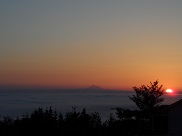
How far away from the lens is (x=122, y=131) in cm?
3095

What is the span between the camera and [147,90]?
1774 inches

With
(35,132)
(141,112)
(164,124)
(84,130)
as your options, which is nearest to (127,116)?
(141,112)

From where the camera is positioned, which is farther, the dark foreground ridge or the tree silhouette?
the tree silhouette

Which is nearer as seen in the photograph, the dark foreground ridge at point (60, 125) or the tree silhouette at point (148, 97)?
the dark foreground ridge at point (60, 125)

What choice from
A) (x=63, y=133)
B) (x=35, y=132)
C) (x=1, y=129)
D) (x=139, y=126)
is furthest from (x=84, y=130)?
(x=139, y=126)

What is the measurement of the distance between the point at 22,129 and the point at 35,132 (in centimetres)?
81

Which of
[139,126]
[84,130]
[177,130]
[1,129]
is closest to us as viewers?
[1,129]

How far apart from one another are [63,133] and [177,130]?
8162 mm

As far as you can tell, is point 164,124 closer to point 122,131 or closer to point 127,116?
point 127,116

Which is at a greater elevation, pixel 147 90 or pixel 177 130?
pixel 147 90

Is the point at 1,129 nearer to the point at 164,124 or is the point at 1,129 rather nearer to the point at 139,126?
the point at 139,126

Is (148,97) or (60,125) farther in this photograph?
(148,97)

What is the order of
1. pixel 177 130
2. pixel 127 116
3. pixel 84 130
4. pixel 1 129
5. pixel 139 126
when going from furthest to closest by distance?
1. pixel 127 116
2. pixel 139 126
3. pixel 177 130
4. pixel 84 130
5. pixel 1 129

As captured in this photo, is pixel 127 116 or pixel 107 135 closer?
pixel 107 135
